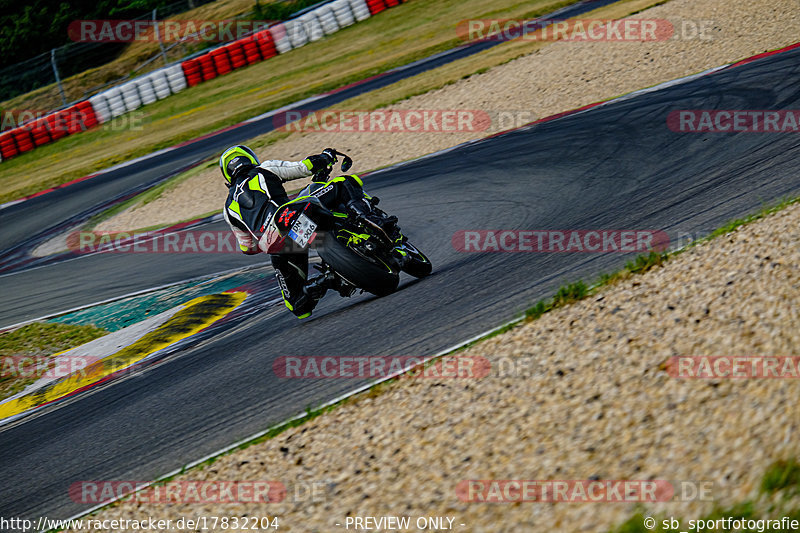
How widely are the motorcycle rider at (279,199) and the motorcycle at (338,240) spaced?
39 millimetres

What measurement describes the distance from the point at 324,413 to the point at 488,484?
6.08 ft

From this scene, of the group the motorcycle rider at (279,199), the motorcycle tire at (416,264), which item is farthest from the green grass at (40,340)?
the motorcycle tire at (416,264)

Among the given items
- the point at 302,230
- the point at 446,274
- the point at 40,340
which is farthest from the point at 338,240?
the point at 40,340

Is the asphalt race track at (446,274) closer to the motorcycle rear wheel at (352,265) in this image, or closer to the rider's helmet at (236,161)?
the motorcycle rear wheel at (352,265)

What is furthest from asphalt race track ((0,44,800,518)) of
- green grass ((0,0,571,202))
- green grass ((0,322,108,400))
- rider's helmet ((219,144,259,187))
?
green grass ((0,0,571,202))

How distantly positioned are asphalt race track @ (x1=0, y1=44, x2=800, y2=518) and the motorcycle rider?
0.74 metres

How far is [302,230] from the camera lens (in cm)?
642

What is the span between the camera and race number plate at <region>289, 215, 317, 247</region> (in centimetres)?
640

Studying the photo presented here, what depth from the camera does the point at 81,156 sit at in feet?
77.5

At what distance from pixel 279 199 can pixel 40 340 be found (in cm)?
495

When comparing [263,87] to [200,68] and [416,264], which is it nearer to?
[200,68]

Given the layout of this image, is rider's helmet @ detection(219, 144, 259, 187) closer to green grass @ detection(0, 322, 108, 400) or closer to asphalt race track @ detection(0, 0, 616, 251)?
green grass @ detection(0, 322, 108, 400)

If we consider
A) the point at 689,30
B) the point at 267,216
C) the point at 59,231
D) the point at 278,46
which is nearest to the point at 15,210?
the point at 59,231

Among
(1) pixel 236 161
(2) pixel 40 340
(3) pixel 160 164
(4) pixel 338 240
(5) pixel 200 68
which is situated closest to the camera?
(4) pixel 338 240
